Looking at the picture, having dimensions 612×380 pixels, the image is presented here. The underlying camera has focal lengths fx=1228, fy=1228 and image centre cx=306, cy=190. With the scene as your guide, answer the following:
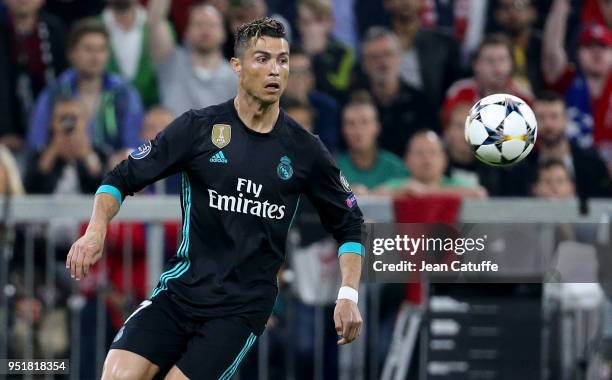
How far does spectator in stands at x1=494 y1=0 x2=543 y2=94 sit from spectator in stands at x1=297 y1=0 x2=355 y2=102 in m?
1.78

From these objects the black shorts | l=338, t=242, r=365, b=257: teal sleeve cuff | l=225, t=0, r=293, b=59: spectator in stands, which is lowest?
the black shorts

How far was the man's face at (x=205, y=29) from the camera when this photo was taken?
38.5ft

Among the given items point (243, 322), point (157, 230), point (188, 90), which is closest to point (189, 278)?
point (243, 322)

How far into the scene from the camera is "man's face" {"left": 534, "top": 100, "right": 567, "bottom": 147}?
11938mm

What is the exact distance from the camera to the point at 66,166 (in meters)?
10.8

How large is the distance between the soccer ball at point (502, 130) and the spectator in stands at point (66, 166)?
3.74m

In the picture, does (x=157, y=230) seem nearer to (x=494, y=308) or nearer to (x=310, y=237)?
(x=310, y=237)

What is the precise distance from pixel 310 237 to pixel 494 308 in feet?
5.28

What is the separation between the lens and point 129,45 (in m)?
12.0

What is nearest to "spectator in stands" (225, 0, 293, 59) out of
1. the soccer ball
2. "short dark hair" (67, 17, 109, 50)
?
"short dark hair" (67, 17, 109, 50)

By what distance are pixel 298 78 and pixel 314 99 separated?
33 cm

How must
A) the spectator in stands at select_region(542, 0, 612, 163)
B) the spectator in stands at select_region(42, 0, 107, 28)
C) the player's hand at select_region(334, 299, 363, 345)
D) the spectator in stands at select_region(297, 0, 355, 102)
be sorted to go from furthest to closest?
1. the spectator in stands at select_region(542, 0, 612, 163)
2. the spectator in stands at select_region(297, 0, 355, 102)
3. the spectator in stands at select_region(42, 0, 107, 28)
4. the player's hand at select_region(334, 299, 363, 345)

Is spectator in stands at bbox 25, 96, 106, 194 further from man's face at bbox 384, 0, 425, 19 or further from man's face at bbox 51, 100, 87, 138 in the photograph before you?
man's face at bbox 384, 0, 425, 19

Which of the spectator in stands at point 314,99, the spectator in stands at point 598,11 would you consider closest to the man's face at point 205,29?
the spectator in stands at point 314,99
